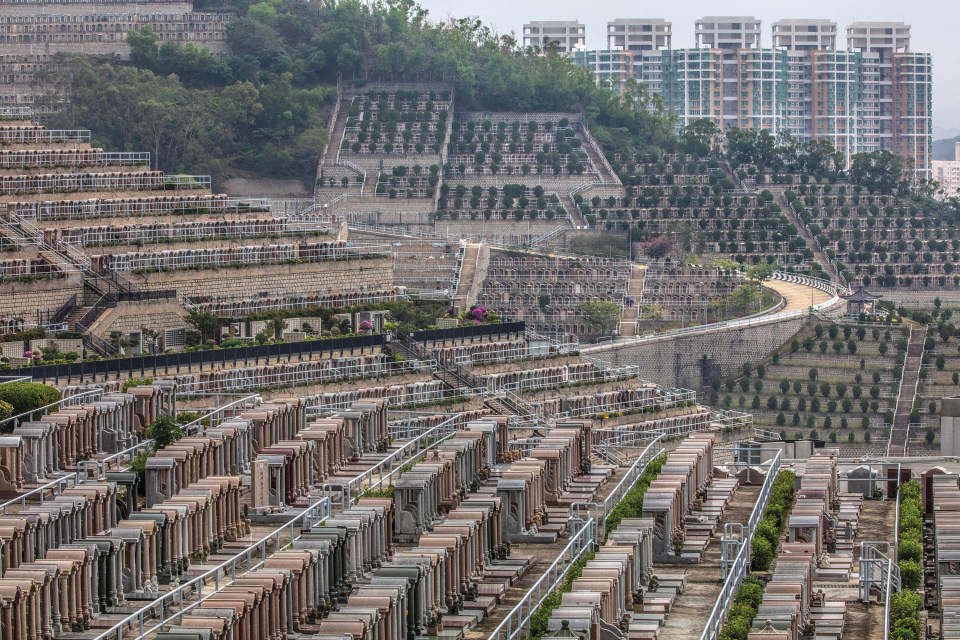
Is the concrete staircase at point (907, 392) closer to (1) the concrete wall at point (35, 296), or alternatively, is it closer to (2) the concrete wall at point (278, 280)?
(2) the concrete wall at point (278, 280)

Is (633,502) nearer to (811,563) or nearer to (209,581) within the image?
(811,563)

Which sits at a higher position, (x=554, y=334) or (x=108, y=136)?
(x=108, y=136)

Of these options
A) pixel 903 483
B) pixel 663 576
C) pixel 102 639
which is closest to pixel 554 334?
pixel 903 483

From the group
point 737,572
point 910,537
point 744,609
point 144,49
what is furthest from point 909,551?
point 144,49

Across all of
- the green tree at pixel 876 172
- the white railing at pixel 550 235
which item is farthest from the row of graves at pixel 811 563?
the green tree at pixel 876 172

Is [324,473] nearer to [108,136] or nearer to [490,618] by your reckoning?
[490,618]

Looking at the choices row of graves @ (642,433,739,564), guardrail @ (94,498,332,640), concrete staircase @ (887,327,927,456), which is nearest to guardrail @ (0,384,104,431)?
guardrail @ (94,498,332,640)

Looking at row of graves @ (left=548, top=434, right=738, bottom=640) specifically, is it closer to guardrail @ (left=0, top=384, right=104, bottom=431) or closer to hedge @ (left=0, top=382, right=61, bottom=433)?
guardrail @ (left=0, top=384, right=104, bottom=431)
